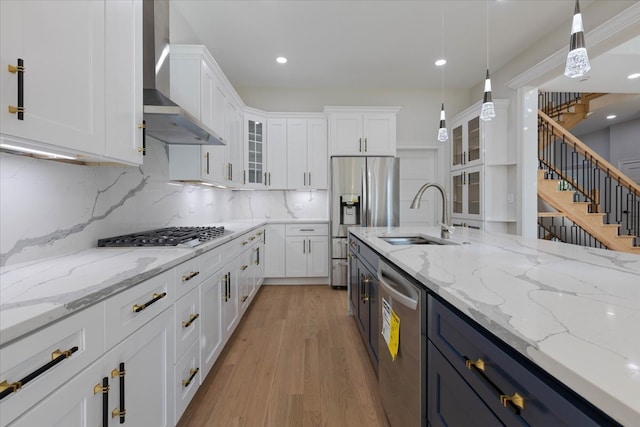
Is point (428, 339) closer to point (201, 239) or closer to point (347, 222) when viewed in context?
point (201, 239)

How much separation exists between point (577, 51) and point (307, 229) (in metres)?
3.37

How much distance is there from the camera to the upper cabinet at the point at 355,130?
14.5ft

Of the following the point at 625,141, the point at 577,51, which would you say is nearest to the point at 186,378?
the point at 577,51

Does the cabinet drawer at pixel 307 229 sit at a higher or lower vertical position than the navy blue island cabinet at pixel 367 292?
higher

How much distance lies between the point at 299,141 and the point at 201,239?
291 cm

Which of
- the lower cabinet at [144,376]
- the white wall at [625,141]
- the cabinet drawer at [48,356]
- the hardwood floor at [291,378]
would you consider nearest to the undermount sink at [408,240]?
the hardwood floor at [291,378]

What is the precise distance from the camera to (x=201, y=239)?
198 centimetres

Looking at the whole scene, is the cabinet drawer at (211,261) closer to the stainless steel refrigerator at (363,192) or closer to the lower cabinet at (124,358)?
the lower cabinet at (124,358)

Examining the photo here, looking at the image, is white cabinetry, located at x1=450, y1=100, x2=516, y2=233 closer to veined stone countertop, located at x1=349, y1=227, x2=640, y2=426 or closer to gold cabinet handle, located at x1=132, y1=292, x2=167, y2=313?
veined stone countertop, located at x1=349, y1=227, x2=640, y2=426

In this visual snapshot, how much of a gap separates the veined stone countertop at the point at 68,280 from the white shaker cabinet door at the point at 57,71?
0.47 meters

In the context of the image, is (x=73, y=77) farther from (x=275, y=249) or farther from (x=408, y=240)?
(x=275, y=249)

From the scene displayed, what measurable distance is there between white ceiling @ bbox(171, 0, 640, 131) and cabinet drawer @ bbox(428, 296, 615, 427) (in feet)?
10.1

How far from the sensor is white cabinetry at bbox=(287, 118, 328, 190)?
4.57m

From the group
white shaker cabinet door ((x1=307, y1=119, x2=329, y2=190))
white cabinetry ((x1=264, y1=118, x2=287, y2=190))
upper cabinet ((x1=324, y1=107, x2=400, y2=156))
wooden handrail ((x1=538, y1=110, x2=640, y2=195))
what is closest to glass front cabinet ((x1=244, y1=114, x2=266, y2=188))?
white cabinetry ((x1=264, y1=118, x2=287, y2=190))
